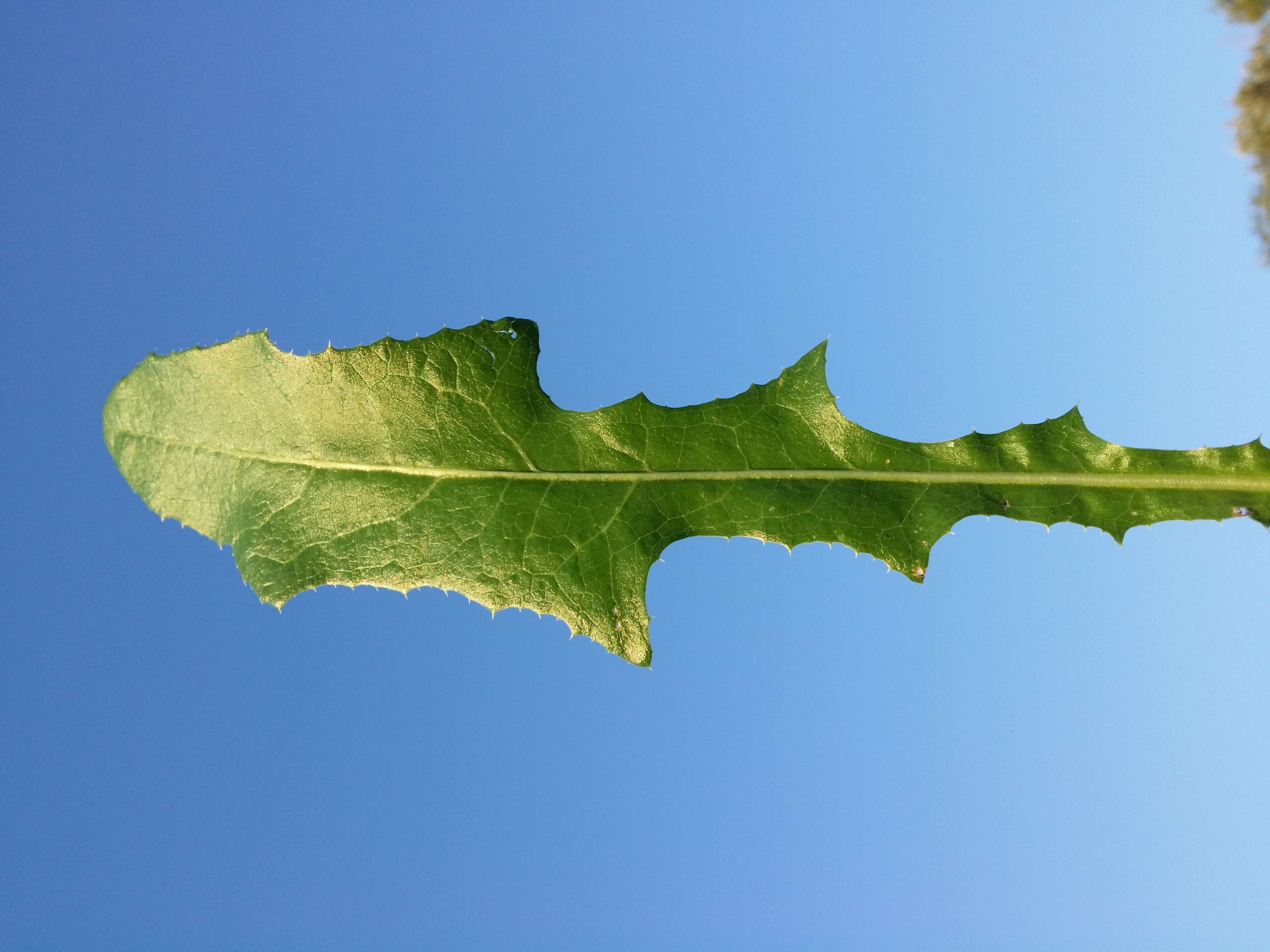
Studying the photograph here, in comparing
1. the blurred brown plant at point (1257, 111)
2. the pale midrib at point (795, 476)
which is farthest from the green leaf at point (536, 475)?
the blurred brown plant at point (1257, 111)

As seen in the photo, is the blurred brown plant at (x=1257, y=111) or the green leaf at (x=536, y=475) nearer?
the green leaf at (x=536, y=475)

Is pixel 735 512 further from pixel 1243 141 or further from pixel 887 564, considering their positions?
pixel 1243 141

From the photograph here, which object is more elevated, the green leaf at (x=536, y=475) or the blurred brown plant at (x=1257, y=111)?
the blurred brown plant at (x=1257, y=111)

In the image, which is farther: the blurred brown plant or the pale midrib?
the blurred brown plant

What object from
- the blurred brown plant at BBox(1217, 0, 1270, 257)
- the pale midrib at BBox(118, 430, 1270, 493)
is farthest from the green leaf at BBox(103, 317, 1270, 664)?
the blurred brown plant at BBox(1217, 0, 1270, 257)

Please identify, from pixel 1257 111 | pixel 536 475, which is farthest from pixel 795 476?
pixel 1257 111

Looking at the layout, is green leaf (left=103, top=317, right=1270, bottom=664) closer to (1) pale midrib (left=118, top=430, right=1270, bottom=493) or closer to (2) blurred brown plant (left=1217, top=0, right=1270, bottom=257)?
(1) pale midrib (left=118, top=430, right=1270, bottom=493)

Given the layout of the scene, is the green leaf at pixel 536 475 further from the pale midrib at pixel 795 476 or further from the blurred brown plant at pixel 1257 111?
the blurred brown plant at pixel 1257 111

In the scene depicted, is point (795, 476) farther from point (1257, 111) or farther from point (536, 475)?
point (1257, 111)

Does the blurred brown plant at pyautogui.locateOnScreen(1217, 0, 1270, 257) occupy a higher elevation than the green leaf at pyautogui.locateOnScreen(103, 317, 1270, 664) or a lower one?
higher
